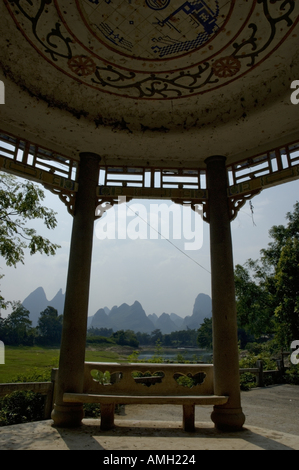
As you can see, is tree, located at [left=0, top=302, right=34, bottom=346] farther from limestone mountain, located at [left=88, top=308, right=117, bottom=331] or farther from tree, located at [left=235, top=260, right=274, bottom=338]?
limestone mountain, located at [left=88, top=308, right=117, bottom=331]

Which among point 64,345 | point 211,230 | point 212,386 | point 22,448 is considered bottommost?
point 22,448

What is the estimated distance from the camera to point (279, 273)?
14.5 metres

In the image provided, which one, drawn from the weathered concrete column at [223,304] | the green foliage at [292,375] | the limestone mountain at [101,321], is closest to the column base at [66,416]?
the weathered concrete column at [223,304]

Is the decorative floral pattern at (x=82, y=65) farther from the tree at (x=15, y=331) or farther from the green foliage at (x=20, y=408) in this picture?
the tree at (x=15, y=331)

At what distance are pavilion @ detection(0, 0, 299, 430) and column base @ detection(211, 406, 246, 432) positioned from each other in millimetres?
15

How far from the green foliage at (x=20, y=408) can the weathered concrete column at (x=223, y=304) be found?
3.46 meters

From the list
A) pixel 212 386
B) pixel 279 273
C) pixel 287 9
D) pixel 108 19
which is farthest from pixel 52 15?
pixel 279 273

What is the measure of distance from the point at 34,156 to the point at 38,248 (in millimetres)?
2796

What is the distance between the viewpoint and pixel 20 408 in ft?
19.2

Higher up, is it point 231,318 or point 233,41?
point 233,41

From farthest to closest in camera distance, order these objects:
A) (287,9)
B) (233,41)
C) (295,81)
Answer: (295,81), (233,41), (287,9)

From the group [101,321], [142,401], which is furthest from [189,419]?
[101,321]

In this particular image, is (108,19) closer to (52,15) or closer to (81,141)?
(52,15)

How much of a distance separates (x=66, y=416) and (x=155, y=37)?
549 centimetres
